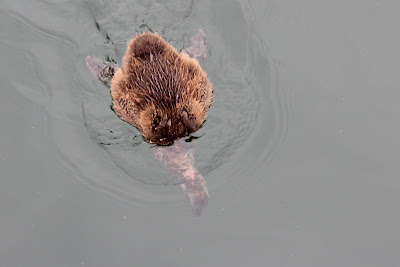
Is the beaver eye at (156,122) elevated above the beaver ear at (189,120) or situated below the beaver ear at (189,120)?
below

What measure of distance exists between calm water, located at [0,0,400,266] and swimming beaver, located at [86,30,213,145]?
0.52 m

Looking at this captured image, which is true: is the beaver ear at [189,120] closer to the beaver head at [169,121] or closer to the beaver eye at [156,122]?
the beaver head at [169,121]

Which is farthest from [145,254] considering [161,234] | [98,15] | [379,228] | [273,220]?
[98,15]

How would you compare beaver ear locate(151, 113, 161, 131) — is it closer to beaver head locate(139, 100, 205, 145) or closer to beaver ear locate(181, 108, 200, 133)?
beaver head locate(139, 100, 205, 145)

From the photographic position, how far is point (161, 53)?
636 centimetres

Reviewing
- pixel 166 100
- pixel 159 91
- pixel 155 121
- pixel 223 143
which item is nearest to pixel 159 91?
pixel 159 91

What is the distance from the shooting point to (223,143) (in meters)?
6.80

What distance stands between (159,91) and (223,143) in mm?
1319

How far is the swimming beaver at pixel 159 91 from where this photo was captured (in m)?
6.08

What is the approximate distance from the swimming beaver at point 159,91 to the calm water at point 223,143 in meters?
0.52

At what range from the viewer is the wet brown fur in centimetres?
Answer: 608

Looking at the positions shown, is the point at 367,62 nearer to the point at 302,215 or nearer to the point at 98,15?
the point at 302,215

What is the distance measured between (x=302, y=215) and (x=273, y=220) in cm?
40

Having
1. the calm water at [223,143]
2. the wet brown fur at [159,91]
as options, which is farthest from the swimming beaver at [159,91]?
the calm water at [223,143]
